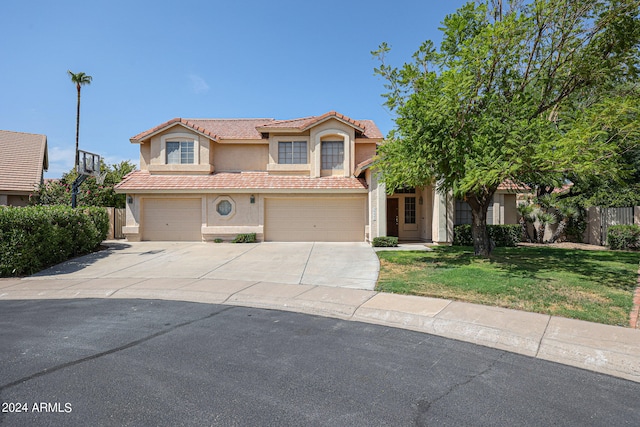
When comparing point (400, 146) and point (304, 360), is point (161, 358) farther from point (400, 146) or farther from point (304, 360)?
point (400, 146)

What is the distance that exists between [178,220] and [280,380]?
16866 millimetres

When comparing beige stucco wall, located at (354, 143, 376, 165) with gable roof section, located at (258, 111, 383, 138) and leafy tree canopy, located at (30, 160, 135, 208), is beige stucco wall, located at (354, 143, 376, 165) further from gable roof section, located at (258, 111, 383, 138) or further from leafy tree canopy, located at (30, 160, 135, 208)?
leafy tree canopy, located at (30, 160, 135, 208)

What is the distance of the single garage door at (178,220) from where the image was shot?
62.5 feet

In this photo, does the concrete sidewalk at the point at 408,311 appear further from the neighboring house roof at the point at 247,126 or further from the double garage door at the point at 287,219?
the neighboring house roof at the point at 247,126

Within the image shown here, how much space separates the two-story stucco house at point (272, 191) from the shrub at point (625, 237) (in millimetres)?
7628

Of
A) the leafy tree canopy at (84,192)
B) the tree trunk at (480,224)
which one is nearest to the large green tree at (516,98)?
the tree trunk at (480,224)

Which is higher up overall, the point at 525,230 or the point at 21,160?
the point at 21,160

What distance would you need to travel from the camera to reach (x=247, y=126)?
Result: 22547 mm

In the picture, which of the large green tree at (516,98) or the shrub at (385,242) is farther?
the shrub at (385,242)

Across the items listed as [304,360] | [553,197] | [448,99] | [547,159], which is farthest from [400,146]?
[553,197]

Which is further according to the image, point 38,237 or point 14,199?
point 14,199

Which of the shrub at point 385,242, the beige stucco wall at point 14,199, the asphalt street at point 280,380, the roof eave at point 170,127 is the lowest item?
the asphalt street at point 280,380

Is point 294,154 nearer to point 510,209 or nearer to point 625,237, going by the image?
point 510,209

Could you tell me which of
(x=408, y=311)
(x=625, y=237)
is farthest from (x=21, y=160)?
(x=625, y=237)
